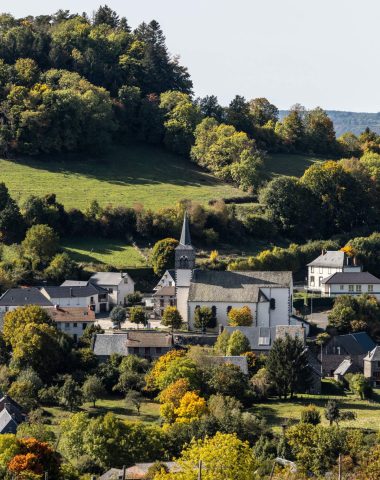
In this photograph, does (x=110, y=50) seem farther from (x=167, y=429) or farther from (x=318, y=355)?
(x=167, y=429)

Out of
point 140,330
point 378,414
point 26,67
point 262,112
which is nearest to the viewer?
point 378,414

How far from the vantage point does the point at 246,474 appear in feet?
140

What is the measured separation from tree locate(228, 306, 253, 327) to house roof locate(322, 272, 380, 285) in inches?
392

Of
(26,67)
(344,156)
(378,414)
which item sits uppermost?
(26,67)

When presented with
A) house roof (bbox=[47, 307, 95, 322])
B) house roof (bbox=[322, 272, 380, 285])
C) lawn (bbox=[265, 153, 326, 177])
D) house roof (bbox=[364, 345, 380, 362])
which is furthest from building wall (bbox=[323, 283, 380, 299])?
lawn (bbox=[265, 153, 326, 177])

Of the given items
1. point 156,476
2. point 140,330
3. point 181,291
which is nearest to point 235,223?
point 181,291

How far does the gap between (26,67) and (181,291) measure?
39.9 metres

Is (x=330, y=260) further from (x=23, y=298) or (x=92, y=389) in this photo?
(x=92, y=389)

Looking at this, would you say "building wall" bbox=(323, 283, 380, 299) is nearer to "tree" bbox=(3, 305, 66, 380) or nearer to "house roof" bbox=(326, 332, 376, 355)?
"house roof" bbox=(326, 332, 376, 355)

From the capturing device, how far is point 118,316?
72.4m

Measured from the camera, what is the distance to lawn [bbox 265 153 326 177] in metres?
106

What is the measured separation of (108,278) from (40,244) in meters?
5.47

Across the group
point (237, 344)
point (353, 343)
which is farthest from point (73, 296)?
point (353, 343)

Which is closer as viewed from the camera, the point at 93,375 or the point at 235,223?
the point at 93,375
